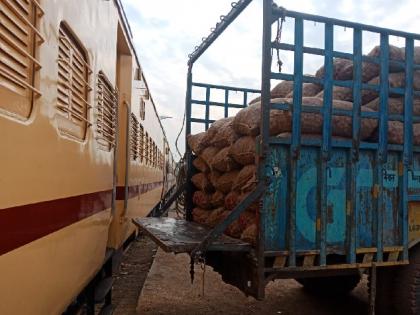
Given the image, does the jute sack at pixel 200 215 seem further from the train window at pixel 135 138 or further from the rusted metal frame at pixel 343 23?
the rusted metal frame at pixel 343 23

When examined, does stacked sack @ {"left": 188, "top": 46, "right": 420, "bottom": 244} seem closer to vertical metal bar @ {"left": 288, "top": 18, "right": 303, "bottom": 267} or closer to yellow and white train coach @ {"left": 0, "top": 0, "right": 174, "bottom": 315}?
vertical metal bar @ {"left": 288, "top": 18, "right": 303, "bottom": 267}

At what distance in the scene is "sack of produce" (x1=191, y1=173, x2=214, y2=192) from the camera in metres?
4.42

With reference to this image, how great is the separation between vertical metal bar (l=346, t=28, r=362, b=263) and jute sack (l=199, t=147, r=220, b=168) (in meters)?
1.36

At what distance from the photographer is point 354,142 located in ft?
10.9

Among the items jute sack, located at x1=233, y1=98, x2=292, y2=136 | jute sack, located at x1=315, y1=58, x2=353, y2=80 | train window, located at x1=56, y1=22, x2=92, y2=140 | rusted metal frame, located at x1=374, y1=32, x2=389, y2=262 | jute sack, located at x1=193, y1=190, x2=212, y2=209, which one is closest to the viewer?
train window, located at x1=56, y1=22, x2=92, y2=140

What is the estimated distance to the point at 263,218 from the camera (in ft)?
9.91

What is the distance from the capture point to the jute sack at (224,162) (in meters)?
3.76

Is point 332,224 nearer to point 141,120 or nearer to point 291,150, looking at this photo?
point 291,150

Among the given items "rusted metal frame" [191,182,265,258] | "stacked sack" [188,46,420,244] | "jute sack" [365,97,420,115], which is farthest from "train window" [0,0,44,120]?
"jute sack" [365,97,420,115]

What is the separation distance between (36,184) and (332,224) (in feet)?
7.54

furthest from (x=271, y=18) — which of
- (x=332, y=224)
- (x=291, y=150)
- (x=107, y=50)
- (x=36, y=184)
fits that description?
(x=36, y=184)

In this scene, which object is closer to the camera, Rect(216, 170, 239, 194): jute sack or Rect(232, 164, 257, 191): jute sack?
Rect(232, 164, 257, 191): jute sack

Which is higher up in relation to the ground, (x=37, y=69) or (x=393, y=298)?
(x=37, y=69)

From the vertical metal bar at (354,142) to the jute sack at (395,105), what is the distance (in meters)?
0.32
